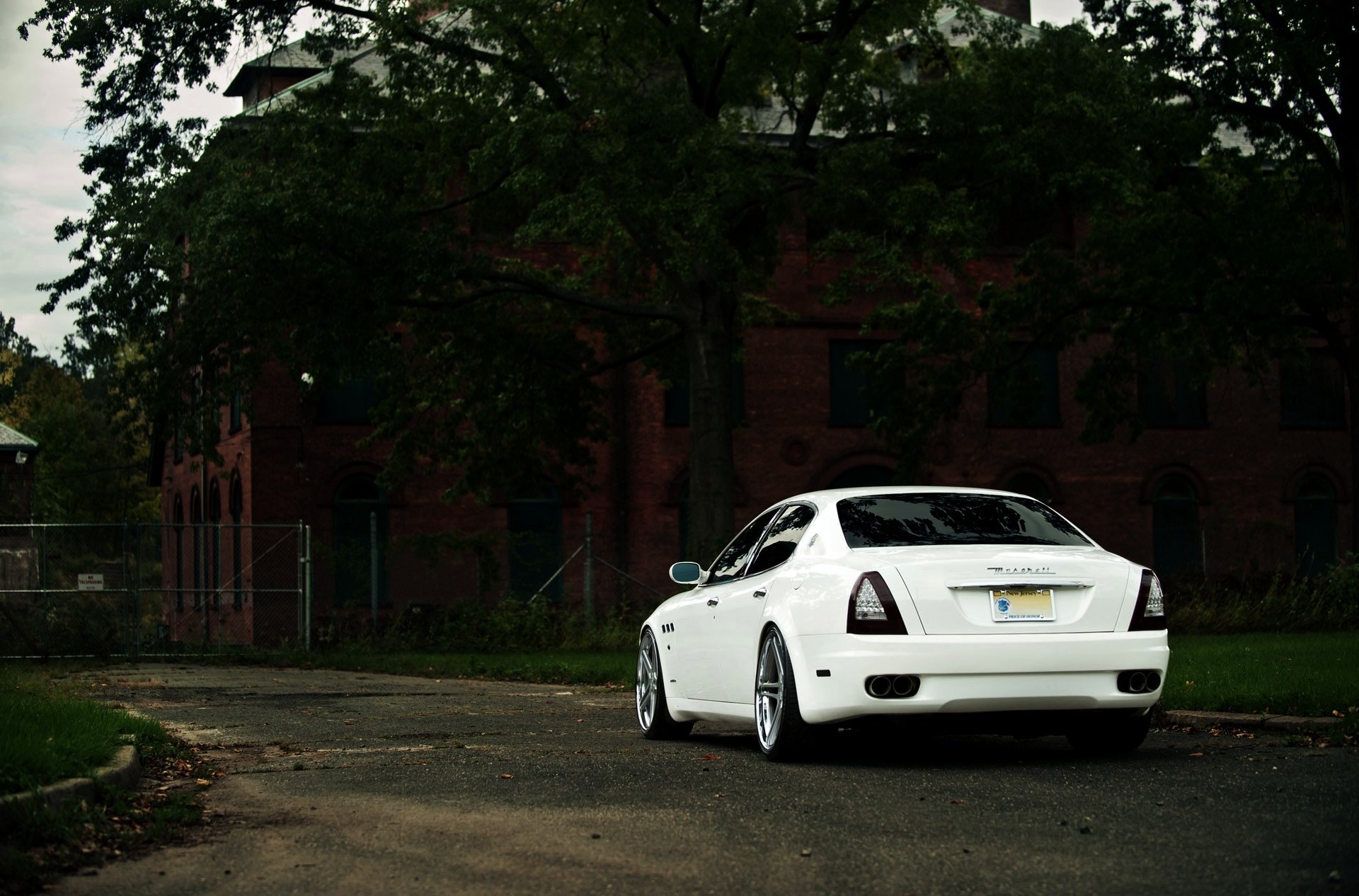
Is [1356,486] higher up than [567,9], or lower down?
lower down

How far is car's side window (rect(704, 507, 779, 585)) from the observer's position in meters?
10.4

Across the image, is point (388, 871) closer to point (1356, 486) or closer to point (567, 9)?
point (567, 9)

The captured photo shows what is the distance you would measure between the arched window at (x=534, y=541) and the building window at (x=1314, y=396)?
17.2 m

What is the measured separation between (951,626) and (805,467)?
29131mm

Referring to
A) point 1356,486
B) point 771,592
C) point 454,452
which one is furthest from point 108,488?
point 771,592

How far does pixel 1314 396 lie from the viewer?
40.7 metres

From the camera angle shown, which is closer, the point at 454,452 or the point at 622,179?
the point at 622,179

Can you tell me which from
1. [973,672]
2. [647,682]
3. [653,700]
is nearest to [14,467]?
[647,682]

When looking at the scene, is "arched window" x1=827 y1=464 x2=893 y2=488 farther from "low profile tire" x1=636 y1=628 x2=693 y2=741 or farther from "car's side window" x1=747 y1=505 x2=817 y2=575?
"car's side window" x1=747 y1=505 x2=817 y2=575

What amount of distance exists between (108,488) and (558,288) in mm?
50706

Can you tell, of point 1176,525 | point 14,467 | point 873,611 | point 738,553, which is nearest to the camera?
point 873,611

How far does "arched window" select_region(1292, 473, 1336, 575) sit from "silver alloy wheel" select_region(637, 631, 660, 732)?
104 feet

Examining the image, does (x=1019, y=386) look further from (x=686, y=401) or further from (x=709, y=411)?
(x=686, y=401)

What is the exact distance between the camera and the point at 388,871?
231 inches
